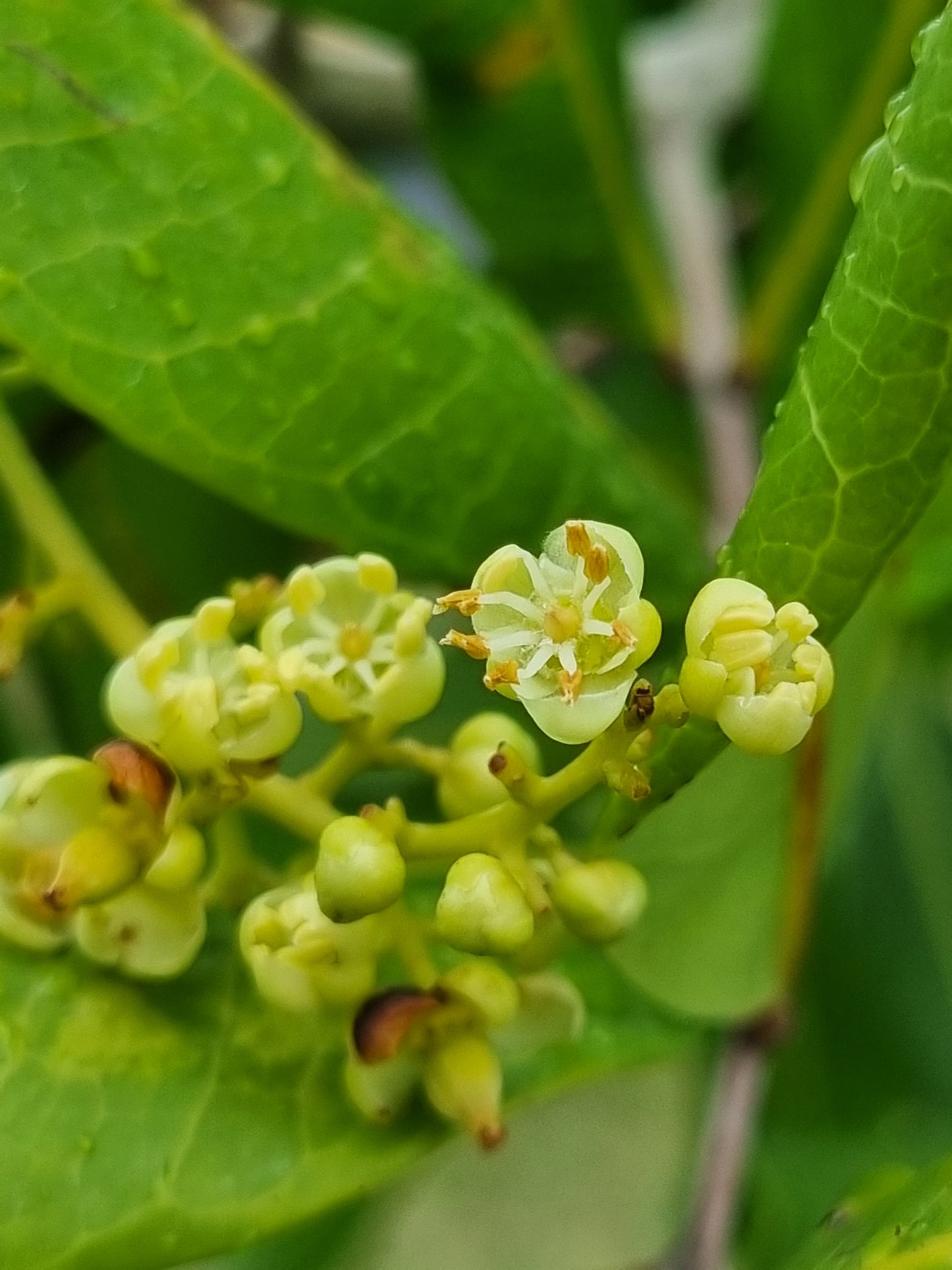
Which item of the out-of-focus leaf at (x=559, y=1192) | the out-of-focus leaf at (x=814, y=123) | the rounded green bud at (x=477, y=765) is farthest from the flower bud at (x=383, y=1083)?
the out-of-focus leaf at (x=559, y=1192)

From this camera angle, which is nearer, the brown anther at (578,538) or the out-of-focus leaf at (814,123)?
the brown anther at (578,538)

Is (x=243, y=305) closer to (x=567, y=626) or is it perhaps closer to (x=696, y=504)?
(x=567, y=626)

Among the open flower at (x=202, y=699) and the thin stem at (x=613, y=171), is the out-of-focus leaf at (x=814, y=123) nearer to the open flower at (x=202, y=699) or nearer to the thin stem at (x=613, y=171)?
the thin stem at (x=613, y=171)

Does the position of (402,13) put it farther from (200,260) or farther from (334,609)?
(334,609)

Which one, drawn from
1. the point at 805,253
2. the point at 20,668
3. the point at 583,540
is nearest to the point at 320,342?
the point at 583,540

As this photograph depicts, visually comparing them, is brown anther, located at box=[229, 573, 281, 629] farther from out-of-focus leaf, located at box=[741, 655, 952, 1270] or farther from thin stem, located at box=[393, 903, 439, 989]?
out-of-focus leaf, located at box=[741, 655, 952, 1270]

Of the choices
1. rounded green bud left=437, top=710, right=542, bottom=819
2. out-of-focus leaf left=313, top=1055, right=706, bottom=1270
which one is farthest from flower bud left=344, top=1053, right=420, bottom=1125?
out-of-focus leaf left=313, top=1055, right=706, bottom=1270
